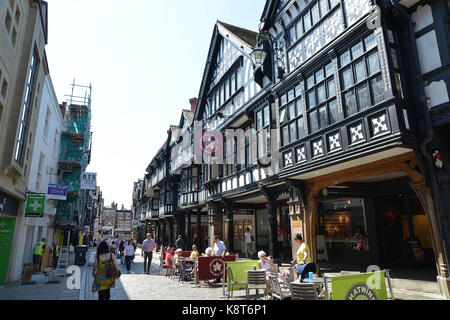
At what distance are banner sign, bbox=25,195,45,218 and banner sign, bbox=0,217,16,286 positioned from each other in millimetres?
903

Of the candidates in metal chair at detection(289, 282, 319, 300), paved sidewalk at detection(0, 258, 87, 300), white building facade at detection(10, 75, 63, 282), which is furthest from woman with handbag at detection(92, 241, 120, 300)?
white building facade at detection(10, 75, 63, 282)

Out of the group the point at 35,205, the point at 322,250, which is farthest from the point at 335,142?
the point at 35,205

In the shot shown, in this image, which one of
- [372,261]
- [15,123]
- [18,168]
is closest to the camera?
[15,123]

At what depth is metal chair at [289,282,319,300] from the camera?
235 inches

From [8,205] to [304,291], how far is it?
10766 mm

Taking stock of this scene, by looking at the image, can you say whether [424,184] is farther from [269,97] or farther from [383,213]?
[269,97]

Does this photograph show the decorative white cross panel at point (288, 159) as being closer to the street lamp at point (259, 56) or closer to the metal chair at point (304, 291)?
the street lamp at point (259, 56)

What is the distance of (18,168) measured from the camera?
10.5m

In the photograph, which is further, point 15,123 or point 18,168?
point 18,168

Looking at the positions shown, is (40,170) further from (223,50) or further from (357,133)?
(357,133)

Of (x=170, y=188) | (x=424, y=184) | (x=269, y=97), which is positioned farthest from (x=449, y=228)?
(x=170, y=188)

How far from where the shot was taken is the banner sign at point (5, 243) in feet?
37.3

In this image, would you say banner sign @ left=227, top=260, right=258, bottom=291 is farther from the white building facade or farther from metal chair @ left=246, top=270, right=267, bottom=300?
the white building facade

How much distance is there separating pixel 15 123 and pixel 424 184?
12354 millimetres
